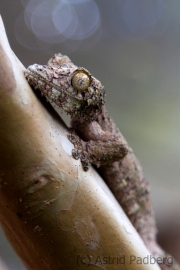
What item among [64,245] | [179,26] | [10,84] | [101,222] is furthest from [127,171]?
[179,26]

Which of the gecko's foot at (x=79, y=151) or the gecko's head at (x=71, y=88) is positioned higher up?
the gecko's head at (x=71, y=88)

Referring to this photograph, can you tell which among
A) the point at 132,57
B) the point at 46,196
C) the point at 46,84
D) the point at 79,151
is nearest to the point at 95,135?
the point at 79,151

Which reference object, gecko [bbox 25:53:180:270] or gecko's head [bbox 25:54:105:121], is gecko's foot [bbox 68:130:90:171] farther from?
gecko's head [bbox 25:54:105:121]

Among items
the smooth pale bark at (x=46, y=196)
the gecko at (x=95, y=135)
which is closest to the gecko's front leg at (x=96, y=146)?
the gecko at (x=95, y=135)

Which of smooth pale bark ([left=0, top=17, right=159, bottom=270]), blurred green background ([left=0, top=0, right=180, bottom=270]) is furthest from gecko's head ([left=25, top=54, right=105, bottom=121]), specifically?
blurred green background ([left=0, top=0, right=180, bottom=270])

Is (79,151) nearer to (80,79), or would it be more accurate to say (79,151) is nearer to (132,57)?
(80,79)

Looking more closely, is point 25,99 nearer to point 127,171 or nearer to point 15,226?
point 15,226

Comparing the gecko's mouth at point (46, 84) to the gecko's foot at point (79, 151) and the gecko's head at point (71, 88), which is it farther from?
the gecko's foot at point (79, 151)
